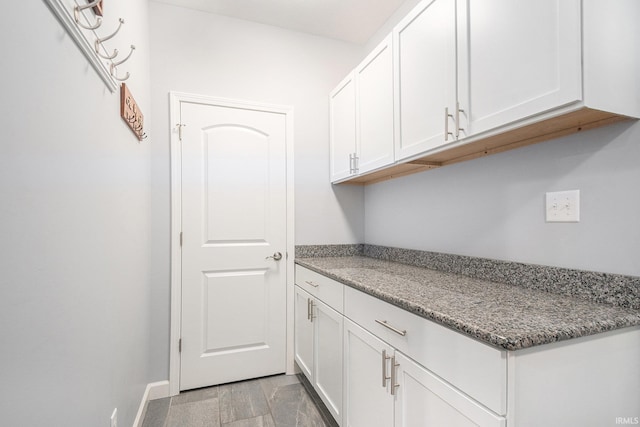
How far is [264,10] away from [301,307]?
2141 mm

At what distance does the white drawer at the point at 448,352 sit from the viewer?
28.7 inches

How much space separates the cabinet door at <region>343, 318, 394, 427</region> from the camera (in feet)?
3.83

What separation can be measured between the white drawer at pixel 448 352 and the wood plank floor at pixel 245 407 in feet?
3.07

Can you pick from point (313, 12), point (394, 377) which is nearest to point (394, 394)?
point (394, 377)

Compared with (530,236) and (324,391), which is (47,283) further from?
(530,236)

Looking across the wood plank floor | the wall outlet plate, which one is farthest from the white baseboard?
the wall outlet plate

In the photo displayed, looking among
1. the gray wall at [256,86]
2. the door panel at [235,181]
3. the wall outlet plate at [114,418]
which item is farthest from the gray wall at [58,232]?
the door panel at [235,181]

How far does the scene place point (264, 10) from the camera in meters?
2.17

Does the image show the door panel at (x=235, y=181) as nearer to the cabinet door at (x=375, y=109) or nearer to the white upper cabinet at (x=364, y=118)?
the white upper cabinet at (x=364, y=118)

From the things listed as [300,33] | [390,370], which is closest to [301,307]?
[390,370]

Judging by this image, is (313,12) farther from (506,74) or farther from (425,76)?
(506,74)

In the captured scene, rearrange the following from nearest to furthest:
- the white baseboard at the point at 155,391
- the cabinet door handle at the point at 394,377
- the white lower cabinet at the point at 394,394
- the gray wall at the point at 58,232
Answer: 1. the gray wall at the point at 58,232
2. the white lower cabinet at the point at 394,394
3. the cabinet door handle at the point at 394,377
4. the white baseboard at the point at 155,391

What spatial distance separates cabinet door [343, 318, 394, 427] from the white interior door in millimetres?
945

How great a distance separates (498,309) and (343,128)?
164cm
